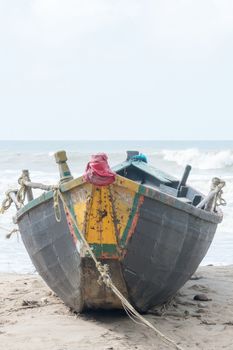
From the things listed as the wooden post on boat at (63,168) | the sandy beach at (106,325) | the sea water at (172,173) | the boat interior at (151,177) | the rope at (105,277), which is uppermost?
the wooden post on boat at (63,168)

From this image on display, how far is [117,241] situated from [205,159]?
121ft

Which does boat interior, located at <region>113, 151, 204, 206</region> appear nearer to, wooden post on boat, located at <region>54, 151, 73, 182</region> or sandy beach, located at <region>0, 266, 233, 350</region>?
sandy beach, located at <region>0, 266, 233, 350</region>

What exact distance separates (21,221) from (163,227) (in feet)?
5.14

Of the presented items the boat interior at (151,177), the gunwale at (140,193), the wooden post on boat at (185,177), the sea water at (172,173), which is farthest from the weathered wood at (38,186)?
the wooden post on boat at (185,177)

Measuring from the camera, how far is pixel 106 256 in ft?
19.7

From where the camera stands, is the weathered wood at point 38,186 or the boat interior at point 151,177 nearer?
the weathered wood at point 38,186

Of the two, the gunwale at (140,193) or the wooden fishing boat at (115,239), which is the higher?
the gunwale at (140,193)

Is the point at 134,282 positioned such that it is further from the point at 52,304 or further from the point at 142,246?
the point at 52,304

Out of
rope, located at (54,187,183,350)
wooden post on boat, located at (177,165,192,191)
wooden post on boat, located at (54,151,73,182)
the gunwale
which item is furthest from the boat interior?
rope, located at (54,187,183,350)

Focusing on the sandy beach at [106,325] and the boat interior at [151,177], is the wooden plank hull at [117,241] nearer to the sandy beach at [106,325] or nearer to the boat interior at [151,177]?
the sandy beach at [106,325]

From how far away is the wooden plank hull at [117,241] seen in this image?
5.88 m

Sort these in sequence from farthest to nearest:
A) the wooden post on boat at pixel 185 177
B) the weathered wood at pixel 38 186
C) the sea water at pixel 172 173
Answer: the sea water at pixel 172 173
the wooden post on boat at pixel 185 177
the weathered wood at pixel 38 186

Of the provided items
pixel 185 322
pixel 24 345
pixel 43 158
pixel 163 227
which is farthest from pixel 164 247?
pixel 43 158

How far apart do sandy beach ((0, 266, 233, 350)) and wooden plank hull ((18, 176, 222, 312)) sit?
21 cm
